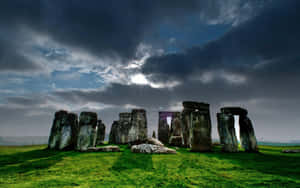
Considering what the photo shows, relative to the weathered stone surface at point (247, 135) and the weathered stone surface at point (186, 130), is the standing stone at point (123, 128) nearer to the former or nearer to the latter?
the weathered stone surface at point (186, 130)

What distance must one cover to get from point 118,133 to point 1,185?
15.5 metres

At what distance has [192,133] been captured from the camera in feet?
29.7

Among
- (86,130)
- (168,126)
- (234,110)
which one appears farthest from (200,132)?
(168,126)

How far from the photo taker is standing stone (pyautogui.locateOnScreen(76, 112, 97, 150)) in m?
9.07

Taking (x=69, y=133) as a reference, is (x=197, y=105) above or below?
above

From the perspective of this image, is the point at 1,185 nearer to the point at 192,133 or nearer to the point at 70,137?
the point at 70,137

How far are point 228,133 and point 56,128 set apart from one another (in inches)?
464

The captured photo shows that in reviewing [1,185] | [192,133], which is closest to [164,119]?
[192,133]

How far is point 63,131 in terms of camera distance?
10250 millimetres

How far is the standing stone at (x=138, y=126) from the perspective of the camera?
15.3m

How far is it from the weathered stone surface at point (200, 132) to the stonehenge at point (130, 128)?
6813mm

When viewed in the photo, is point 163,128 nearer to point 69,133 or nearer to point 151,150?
point 69,133

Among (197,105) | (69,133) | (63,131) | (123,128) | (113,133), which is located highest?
(197,105)

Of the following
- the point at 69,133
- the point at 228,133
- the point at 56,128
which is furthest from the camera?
the point at 56,128
